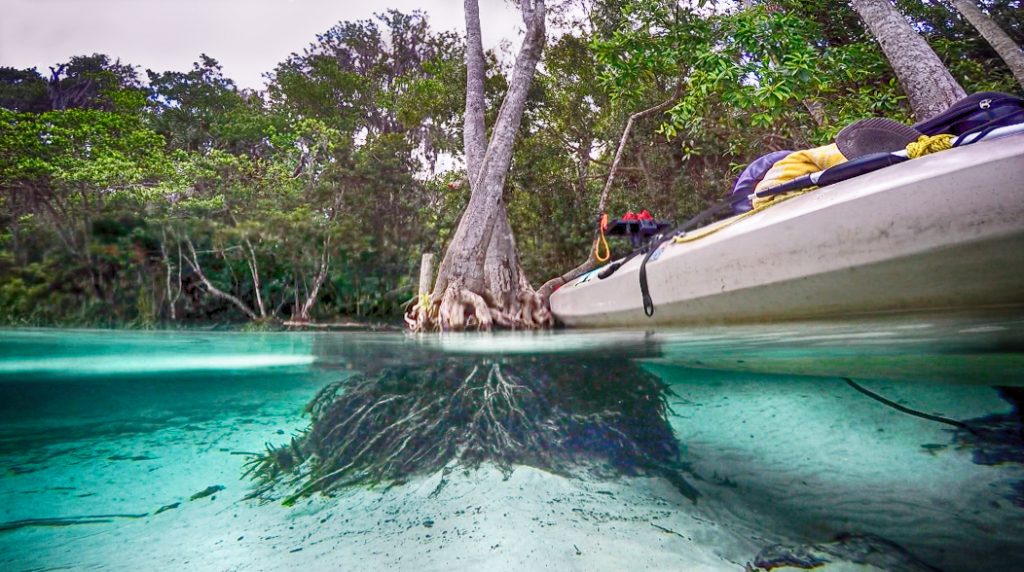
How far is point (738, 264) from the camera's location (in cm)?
288

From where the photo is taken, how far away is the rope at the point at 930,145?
95.6 inches

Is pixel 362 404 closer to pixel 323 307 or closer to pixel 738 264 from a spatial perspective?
pixel 738 264

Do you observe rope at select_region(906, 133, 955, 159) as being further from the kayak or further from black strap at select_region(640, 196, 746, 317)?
black strap at select_region(640, 196, 746, 317)

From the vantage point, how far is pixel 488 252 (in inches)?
285

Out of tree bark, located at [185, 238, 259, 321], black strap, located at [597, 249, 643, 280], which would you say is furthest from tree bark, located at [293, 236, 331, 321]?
black strap, located at [597, 249, 643, 280]

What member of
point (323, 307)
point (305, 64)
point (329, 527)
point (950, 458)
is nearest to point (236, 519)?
point (329, 527)

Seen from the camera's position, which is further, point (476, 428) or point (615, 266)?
point (615, 266)

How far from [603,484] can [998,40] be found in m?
7.38

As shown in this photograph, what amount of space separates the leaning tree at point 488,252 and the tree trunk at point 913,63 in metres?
4.38

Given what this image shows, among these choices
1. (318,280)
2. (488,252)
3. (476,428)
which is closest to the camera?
(476,428)

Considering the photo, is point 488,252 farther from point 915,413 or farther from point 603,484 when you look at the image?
point 603,484

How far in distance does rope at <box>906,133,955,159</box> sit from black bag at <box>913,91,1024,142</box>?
0.63 feet

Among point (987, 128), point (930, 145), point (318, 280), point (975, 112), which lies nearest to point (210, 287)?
point (318, 280)

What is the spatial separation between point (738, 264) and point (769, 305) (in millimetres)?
306
